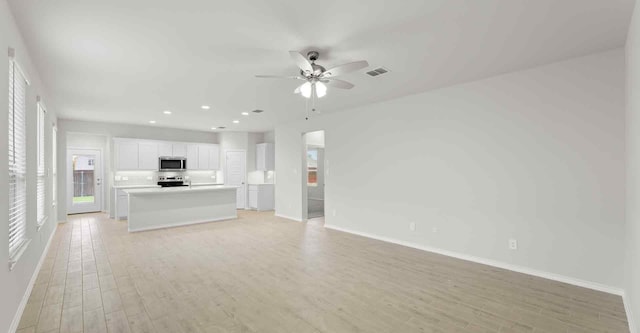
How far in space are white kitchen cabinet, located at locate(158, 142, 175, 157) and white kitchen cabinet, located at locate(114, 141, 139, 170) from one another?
60 centimetres

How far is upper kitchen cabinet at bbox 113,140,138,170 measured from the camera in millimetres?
7957

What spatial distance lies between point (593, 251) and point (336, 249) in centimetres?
322

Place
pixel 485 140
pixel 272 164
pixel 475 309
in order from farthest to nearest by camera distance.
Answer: pixel 272 164 < pixel 485 140 < pixel 475 309

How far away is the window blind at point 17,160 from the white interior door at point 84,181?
683cm

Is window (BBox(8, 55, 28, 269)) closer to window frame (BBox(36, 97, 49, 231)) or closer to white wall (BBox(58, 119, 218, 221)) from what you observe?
A: window frame (BBox(36, 97, 49, 231))

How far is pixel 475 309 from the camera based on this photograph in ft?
9.05

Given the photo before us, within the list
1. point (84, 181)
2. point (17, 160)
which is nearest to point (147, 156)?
point (84, 181)

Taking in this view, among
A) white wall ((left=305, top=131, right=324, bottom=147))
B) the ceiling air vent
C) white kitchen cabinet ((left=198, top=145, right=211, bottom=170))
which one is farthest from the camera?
white kitchen cabinet ((left=198, top=145, right=211, bottom=170))

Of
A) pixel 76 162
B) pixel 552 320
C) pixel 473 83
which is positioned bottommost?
pixel 552 320

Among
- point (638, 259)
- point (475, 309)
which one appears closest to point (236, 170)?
point (475, 309)

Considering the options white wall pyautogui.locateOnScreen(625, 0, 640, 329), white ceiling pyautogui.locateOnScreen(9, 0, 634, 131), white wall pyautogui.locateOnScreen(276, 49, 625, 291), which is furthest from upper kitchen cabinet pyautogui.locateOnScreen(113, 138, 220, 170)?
white wall pyautogui.locateOnScreen(625, 0, 640, 329)

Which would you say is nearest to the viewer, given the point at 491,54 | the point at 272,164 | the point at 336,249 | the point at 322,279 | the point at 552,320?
the point at 552,320

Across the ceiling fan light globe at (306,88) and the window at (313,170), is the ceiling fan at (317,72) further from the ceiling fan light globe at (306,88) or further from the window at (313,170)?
the window at (313,170)

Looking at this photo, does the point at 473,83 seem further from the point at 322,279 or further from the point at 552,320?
the point at 322,279
